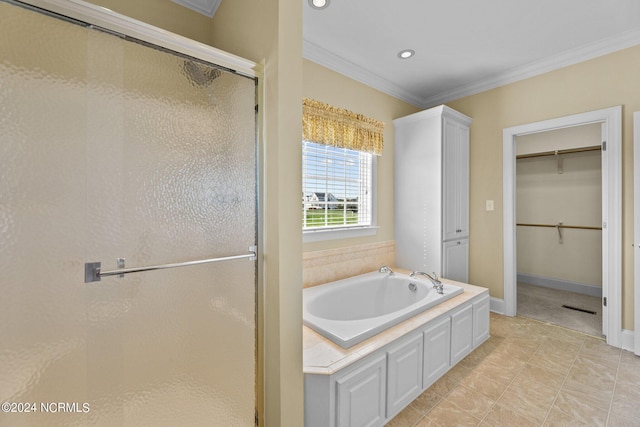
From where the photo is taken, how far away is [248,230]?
4.34ft

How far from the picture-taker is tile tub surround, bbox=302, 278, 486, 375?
4.48ft

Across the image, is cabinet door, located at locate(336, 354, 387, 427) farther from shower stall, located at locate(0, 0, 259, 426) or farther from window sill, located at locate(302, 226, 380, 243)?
window sill, located at locate(302, 226, 380, 243)

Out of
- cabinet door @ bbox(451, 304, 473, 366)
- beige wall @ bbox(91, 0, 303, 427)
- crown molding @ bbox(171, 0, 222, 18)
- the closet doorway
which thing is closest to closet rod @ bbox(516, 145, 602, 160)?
the closet doorway

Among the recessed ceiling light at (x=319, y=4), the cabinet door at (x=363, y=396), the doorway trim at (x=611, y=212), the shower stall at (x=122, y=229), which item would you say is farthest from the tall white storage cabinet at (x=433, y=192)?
the shower stall at (x=122, y=229)

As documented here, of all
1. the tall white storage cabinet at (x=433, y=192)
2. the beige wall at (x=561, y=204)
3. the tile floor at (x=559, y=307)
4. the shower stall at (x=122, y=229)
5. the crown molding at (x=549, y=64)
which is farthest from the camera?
the beige wall at (x=561, y=204)

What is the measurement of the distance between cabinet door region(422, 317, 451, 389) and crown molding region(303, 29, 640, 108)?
2439mm

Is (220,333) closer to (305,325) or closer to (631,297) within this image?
(305,325)

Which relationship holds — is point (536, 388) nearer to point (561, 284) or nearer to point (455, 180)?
point (455, 180)

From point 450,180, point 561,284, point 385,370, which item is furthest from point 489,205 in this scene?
point 385,370

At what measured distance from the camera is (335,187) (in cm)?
274

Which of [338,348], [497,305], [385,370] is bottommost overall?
[497,305]

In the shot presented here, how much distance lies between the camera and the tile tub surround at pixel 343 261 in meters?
2.52

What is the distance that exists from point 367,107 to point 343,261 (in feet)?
5.51

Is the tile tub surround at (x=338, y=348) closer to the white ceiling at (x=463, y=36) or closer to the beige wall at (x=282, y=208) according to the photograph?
the beige wall at (x=282, y=208)
